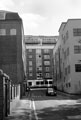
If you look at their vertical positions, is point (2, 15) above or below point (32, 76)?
above

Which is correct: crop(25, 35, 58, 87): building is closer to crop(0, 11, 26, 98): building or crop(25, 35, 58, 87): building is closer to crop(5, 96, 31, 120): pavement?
crop(0, 11, 26, 98): building

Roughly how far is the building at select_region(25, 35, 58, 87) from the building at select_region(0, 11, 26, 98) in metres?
60.5

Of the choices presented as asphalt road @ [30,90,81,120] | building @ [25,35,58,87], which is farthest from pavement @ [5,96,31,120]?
building @ [25,35,58,87]

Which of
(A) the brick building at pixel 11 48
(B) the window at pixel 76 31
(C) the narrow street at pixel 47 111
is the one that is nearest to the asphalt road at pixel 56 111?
(C) the narrow street at pixel 47 111

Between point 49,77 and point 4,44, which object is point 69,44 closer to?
point 4,44

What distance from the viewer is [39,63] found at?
120250 millimetres

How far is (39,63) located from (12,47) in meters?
64.2

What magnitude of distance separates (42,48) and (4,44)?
216 ft

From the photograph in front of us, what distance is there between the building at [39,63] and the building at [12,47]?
60524 millimetres

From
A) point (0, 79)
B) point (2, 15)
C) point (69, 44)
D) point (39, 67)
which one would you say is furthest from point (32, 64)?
point (0, 79)

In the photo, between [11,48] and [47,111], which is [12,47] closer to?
[11,48]

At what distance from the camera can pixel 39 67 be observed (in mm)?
119875

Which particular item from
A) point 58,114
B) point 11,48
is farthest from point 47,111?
point 11,48

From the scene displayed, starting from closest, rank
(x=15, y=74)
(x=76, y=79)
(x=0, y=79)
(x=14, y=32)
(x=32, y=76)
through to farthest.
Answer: (x=0, y=79) → (x=76, y=79) → (x=15, y=74) → (x=14, y=32) → (x=32, y=76)
